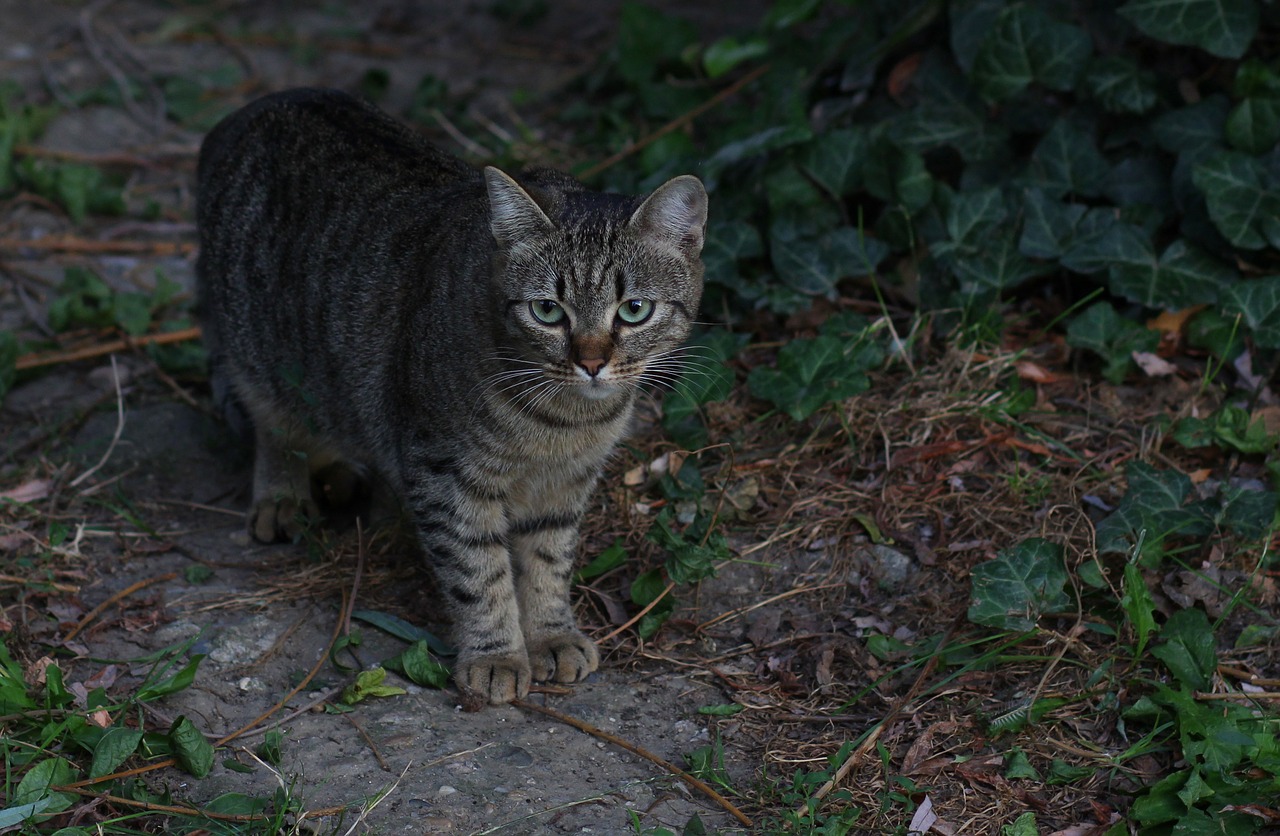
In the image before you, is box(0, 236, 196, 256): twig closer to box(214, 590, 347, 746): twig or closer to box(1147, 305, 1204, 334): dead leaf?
box(214, 590, 347, 746): twig

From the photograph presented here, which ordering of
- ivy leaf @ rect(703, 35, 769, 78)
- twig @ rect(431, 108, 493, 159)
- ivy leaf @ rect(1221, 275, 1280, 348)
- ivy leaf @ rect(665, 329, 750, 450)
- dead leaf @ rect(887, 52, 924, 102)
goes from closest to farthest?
ivy leaf @ rect(1221, 275, 1280, 348)
ivy leaf @ rect(665, 329, 750, 450)
dead leaf @ rect(887, 52, 924, 102)
ivy leaf @ rect(703, 35, 769, 78)
twig @ rect(431, 108, 493, 159)

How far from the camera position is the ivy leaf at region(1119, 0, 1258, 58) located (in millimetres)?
4352

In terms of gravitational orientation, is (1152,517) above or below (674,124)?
below

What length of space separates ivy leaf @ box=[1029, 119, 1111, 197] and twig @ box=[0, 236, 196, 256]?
3770 millimetres

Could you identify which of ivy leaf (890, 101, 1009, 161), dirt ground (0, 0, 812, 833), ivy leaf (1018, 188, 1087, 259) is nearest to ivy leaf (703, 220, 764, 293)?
ivy leaf (890, 101, 1009, 161)

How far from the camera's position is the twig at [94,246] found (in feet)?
18.9

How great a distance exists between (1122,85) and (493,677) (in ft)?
10.1

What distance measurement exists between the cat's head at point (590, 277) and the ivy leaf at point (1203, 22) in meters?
2.06

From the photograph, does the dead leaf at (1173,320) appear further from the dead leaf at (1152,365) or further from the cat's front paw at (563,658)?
the cat's front paw at (563,658)

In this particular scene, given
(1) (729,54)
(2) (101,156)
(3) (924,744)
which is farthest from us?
(2) (101,156)

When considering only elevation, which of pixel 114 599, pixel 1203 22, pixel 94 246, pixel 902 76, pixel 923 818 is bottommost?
pixel 923 818

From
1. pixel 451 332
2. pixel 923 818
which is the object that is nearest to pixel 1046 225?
pixel 451 332

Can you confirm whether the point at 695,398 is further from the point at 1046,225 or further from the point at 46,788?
the point at 46,788

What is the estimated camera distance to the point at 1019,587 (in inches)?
133
